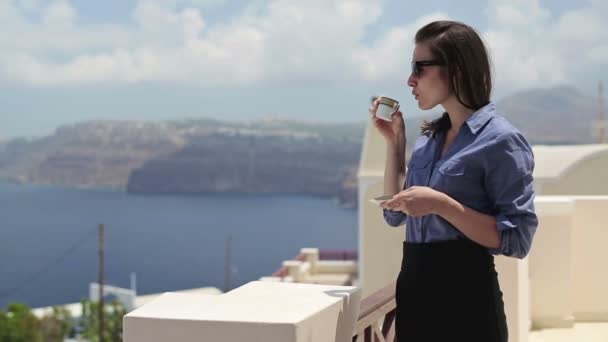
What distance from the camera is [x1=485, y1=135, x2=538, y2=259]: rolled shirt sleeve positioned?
4.23ft

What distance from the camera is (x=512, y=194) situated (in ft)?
4.24

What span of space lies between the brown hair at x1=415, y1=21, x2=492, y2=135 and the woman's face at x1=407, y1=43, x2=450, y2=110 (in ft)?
0.04

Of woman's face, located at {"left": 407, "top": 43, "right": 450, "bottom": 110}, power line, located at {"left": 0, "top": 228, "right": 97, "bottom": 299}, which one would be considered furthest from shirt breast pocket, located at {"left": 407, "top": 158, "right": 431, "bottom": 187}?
power line, located at {"left": 0, "top": 228, "right": 97, "bottom": 299}

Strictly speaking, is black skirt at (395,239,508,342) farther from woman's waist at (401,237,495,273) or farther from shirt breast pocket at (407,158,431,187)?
shirt breast pocket at (407,158,431,187)

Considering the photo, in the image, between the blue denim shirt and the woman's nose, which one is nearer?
the blue denim shirt

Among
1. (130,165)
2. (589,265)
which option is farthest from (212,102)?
(589,265)

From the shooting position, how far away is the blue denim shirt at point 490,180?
1.29 metres

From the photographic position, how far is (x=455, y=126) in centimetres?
145

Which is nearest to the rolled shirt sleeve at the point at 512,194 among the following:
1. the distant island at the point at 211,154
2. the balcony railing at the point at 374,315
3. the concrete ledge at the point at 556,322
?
the balcony railing at the point at 374,315

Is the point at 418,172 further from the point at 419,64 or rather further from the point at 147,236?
the point at 147,236

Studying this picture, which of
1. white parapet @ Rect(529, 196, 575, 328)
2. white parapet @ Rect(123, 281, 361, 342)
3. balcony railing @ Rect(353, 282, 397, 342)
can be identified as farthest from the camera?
white parapet @ Rect(529, 196, 575, 328)

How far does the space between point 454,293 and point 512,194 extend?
0.21 metres

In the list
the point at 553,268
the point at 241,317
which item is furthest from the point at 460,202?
the point at 553,268

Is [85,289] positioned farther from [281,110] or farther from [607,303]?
[607,303]
